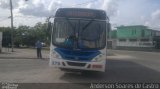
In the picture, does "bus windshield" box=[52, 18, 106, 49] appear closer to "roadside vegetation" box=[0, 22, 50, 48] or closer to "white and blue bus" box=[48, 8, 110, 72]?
"white and blue bus" box=[48, 8, 110, 72]

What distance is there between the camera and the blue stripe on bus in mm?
15328

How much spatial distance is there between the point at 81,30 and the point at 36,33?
64579mm

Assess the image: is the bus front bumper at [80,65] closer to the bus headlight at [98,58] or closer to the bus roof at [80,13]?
the bus headlight at [98,58]

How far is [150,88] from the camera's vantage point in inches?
507

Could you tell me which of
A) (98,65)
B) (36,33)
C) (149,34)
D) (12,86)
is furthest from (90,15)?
(149,34)

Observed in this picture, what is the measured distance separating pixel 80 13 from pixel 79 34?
104 centimetres

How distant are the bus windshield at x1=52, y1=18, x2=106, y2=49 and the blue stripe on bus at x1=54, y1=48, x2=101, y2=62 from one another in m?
0.24

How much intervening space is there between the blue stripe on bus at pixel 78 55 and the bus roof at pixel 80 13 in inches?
67.0

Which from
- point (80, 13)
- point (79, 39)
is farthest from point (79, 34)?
point (80, 13)

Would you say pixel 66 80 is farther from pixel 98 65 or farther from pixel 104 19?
pixel 104 19

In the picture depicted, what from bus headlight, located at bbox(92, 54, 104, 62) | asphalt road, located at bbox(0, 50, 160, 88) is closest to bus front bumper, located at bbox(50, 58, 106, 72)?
bus headlight, located at bbox(92, 54, 104, 62)

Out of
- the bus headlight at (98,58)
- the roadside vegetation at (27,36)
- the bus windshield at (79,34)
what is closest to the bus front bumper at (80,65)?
the bus headlight at (98,58)

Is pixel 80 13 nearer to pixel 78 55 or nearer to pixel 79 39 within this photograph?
pixel 79 39

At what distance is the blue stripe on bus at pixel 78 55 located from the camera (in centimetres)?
1533
